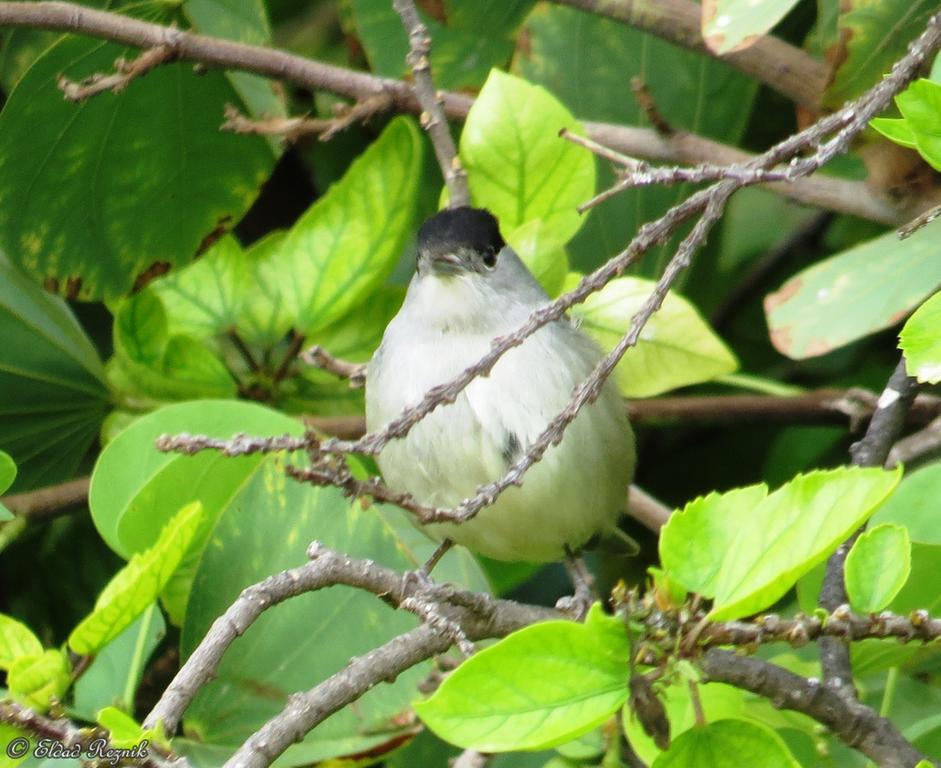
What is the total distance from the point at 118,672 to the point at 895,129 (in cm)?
115

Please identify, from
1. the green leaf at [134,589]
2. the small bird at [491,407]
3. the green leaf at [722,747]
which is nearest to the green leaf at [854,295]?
the small bird at [491,407]

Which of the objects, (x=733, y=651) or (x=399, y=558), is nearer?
(x=733, y=651)

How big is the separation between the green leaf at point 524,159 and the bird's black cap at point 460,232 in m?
0.04

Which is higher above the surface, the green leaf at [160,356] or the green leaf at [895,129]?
the green leaf at [895,129]

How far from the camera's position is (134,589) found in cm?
143

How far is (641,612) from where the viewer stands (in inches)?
50.4

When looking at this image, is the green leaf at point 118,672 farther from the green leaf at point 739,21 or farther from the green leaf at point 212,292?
the green leaf at point 739,21

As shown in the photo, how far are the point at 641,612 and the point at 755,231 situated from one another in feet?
7.84

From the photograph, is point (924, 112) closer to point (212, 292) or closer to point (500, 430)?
point (500, 430)

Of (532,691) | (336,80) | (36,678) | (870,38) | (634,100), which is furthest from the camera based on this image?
(634,100)

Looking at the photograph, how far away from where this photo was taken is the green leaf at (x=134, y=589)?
1434 millimetres

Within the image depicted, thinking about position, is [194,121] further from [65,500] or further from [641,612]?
[641,612]

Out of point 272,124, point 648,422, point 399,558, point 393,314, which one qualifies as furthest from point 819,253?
point 399,558

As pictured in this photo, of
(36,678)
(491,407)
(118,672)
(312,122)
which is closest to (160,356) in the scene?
(312,122)
